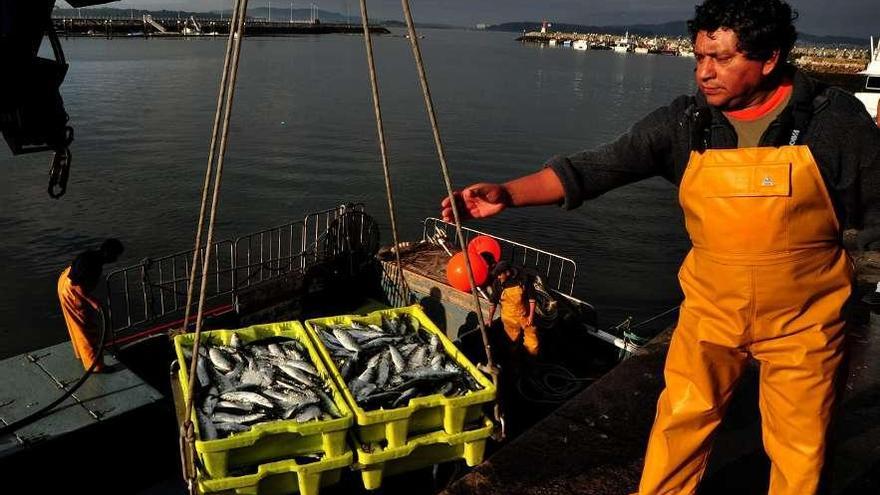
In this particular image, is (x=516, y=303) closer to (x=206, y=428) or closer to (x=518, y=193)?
(x=518, y=193)

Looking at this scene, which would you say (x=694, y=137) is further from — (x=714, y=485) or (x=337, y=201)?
(x=337, y=201)

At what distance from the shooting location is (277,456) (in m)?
3.71

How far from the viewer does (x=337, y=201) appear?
25.4 metres

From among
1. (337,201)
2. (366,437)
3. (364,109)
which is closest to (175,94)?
(364,109)

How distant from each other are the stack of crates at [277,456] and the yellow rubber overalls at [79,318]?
335 centimetres

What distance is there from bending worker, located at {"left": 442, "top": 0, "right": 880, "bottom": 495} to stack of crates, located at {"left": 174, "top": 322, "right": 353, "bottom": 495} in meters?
1.90

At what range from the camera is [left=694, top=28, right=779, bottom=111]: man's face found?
2.66m

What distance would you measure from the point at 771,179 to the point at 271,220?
2213 centimetres

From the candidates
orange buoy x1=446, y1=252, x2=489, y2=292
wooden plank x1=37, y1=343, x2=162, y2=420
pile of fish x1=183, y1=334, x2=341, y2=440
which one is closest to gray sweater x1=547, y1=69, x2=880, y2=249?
pile of fish x1=183, y1=334, x2=341, y2=440

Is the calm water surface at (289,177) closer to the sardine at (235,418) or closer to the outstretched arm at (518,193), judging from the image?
the sardine at (235,418)

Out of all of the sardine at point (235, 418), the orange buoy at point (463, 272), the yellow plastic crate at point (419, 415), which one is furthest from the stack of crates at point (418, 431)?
the orange buoy at point (463, 272)

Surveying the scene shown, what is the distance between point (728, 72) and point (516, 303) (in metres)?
5.76

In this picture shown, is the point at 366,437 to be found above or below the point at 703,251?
below

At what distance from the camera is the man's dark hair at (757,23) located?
8.54ft
